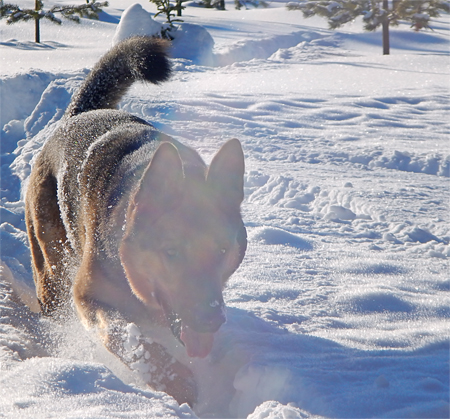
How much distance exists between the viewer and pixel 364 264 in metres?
3.44

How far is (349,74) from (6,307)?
399 inches

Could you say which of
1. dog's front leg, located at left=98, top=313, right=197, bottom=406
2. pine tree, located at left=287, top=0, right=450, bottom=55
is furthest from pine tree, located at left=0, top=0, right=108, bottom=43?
dog's front leg, located at left=98, top=313, right=197, bottom=406

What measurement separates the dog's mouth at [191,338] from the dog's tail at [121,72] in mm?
2254

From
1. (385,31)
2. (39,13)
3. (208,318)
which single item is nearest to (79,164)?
(208,318)

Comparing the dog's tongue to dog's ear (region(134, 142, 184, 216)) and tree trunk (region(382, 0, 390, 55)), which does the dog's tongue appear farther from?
tree trunk (region(382, 0, 390, 55))

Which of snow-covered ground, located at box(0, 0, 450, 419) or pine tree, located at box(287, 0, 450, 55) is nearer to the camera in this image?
snow-covered ground, located at box(0, 0, 450, 419)

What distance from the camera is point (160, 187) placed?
8.02 ft

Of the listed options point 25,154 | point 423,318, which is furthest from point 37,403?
point 25,154

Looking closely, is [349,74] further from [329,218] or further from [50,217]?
[50,217]

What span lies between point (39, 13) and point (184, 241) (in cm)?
2131

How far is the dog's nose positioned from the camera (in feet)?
7.12

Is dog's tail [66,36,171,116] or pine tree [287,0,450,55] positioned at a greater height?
pine tree [287,0,450,55]

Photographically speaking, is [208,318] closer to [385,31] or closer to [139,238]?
[139,238]

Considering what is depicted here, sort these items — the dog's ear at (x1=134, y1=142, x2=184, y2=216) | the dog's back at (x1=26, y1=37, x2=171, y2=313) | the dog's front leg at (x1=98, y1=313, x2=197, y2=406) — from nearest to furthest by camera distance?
the dog's front leg at (x1=98, y1=313, x2=197, y2=406)
the dog's ear at (x1=134, y1=142, x2=184, y2=216)
the dog's back at (x1=26, y1=37, x2=171, y2=313)
